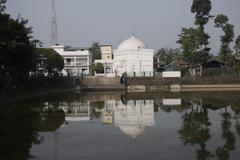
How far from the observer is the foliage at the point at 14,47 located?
29.6m

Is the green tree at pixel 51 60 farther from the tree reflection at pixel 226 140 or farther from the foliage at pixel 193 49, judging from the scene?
the tree reflection at pixel 226 140

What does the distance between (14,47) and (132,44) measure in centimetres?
4539

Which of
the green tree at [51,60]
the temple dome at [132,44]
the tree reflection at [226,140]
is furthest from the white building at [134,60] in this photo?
the tree reflection at [226,140]

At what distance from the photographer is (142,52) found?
234 feet

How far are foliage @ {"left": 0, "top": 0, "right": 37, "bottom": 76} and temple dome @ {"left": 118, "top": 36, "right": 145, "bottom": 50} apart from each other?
3471 cm

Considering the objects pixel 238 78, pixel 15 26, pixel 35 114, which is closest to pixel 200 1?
pixel 238 78

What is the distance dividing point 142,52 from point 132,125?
55.3m

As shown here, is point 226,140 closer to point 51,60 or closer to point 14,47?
point 14,47

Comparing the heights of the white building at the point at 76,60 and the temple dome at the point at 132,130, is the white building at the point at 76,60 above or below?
above

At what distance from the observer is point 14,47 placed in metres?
30.1

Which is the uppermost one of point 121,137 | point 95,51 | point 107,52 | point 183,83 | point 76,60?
point 95,51

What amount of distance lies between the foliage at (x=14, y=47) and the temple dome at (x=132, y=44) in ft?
114

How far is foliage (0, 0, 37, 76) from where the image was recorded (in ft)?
97.2

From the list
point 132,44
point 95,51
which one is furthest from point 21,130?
point 95,51
